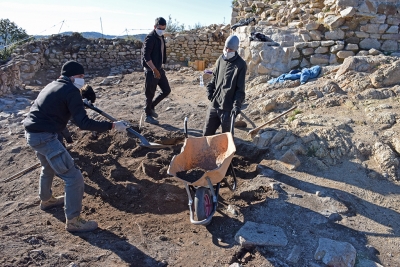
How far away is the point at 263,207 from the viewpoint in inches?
150

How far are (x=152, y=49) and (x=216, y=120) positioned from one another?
6.88ft

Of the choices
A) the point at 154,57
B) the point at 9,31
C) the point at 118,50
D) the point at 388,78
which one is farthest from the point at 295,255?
the point at 9,31

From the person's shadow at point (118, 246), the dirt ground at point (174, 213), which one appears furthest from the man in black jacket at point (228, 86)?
the person's shadow at point (118, 246)

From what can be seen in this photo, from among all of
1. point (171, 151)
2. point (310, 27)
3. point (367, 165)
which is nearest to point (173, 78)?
point (310, 27)

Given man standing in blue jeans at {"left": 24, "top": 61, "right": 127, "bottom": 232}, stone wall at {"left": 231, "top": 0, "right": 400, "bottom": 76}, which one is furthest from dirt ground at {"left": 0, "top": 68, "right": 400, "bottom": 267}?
stone wall at {"left": 231, "top": 0, "right": 400, "bottom": 76}

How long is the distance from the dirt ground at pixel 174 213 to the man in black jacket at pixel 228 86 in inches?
34.2

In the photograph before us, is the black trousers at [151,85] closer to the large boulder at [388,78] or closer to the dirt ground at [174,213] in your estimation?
the dirt ground at [174,213]

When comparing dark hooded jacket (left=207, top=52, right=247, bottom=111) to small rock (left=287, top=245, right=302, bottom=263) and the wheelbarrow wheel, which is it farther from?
small rock (left=287, top=245, right=302, bottom=263)

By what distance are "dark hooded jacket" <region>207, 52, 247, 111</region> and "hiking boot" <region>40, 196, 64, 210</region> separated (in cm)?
234

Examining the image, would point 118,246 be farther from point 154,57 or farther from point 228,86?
point 154,57

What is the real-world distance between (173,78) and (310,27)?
4759 mm

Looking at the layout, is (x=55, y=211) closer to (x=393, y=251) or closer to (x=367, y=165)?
(x=393, y=251)

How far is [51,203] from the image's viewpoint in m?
3.99

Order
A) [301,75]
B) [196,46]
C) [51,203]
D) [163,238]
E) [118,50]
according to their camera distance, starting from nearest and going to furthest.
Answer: [163,238]
[51,203]
[301,75]
[196,46]
[118,50]
